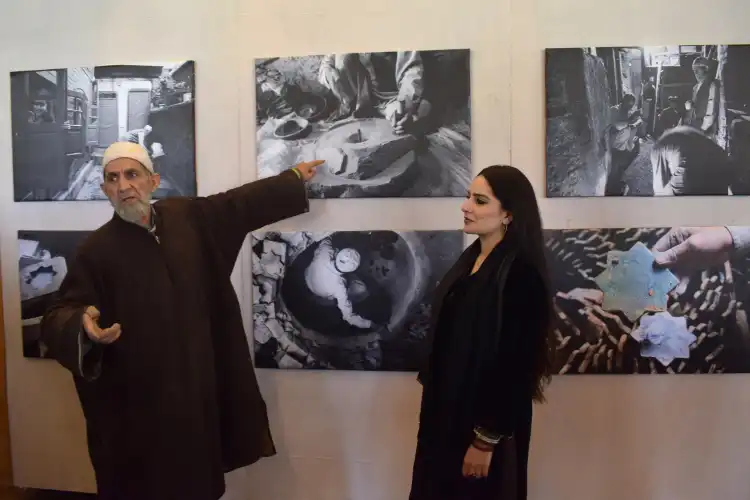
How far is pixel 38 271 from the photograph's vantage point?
2.24 meters

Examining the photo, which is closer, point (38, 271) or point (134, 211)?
point (134, 211)

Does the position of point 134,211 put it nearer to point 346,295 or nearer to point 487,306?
point 346,295

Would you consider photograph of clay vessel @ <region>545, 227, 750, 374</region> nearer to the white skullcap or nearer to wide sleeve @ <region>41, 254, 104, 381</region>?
the white skullcap

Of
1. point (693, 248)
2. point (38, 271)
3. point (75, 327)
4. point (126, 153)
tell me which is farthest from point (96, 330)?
point (693, 248)

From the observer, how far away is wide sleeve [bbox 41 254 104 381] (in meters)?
1.49

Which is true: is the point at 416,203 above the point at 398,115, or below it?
below

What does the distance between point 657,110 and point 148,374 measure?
6.70 ft

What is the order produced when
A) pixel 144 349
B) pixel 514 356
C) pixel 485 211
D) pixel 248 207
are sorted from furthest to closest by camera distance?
pixel 248 207 → pixel 144 349 → pixel 485 211 → pixel 514 356

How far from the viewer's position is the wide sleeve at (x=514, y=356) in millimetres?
1335

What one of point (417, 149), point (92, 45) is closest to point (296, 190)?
point (417, 149)

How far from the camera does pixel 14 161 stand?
7.29 ft

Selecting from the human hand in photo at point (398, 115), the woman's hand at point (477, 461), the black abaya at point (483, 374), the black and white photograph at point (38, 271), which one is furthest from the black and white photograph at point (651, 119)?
the black and white photograph at point (38, 271)

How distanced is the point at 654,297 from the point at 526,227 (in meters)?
0.91

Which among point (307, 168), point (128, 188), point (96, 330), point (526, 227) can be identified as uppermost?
point (307, 168)
